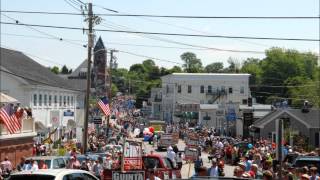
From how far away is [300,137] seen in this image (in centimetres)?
5222

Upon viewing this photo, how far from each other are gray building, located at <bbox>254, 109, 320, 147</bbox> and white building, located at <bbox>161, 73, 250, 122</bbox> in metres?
56.5

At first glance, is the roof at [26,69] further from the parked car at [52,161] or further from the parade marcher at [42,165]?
the parade marcher at [42,165]

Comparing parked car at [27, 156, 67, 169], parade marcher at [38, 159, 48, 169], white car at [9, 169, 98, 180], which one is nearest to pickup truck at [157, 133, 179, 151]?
parked car at [27, 156, 67, 169]

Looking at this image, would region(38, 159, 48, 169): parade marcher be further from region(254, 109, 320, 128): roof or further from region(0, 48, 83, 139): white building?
region(254, 109, 320, 128): roof

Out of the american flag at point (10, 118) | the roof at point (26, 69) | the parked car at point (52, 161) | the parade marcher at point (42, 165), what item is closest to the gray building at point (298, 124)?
the roof at point (26, 69)

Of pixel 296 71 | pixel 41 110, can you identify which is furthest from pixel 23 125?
pixel 296 71

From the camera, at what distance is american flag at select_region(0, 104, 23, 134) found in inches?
1185

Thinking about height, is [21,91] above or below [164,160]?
above

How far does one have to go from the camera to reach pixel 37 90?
5722 cm

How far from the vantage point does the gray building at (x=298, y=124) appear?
183 ft

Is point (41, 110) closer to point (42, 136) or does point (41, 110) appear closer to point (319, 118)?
point (42, 136)

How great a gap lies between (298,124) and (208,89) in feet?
204

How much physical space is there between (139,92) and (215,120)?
286ft

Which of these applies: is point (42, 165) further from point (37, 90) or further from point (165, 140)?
point (165, 140)
